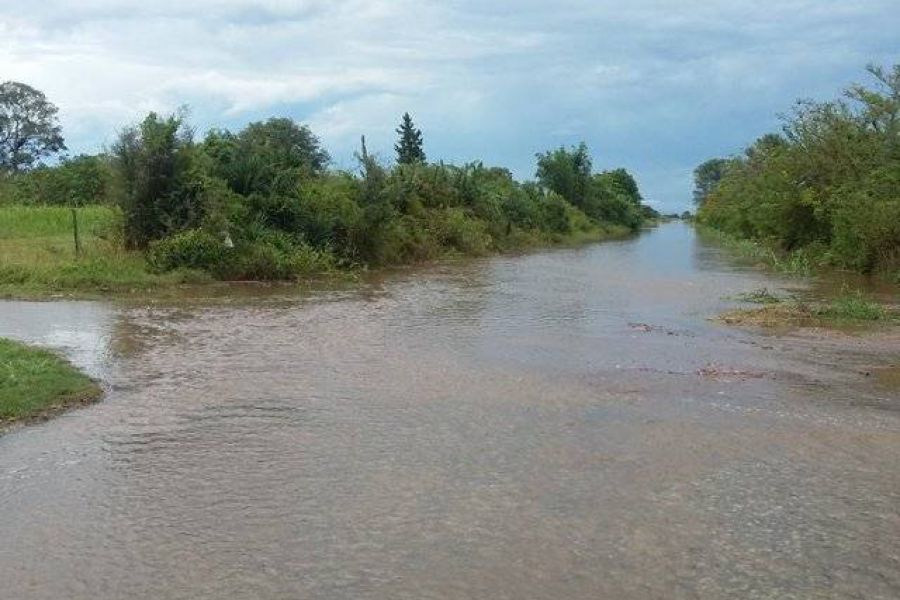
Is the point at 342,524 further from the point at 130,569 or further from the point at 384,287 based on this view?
the point at 384,287

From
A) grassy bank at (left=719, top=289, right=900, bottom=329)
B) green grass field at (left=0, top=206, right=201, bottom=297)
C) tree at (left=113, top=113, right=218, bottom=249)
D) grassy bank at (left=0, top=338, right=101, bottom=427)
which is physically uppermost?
tree at (left=113, top=113, right=218, bottom=249)

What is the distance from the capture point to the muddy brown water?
540 cm

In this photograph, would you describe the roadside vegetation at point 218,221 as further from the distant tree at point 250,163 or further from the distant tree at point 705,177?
the distant tree at point 705,177

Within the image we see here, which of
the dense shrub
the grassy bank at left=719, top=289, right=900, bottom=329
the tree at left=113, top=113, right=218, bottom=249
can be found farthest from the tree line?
the tree at left=113, top=113, right=218, bottom=249

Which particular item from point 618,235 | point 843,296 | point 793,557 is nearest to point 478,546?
point 793,557

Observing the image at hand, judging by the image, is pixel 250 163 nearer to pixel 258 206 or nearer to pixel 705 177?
pixel 258 206

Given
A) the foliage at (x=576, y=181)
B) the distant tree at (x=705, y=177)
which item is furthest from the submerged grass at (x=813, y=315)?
the distant tree at (x=705, y=177)

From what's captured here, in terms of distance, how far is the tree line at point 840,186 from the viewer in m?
24.1

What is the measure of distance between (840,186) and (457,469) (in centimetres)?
2480

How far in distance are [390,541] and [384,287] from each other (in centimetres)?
1667

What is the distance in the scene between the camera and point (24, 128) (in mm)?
68438

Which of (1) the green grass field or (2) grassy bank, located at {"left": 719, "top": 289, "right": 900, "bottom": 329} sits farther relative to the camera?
(1) the green grass field

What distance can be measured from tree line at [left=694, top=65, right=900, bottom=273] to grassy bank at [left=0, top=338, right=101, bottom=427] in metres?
20.7

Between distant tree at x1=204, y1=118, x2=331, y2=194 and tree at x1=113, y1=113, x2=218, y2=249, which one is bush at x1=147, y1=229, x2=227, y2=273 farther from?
distant tree at x1=204, y1=118, x2=331, y2=194
